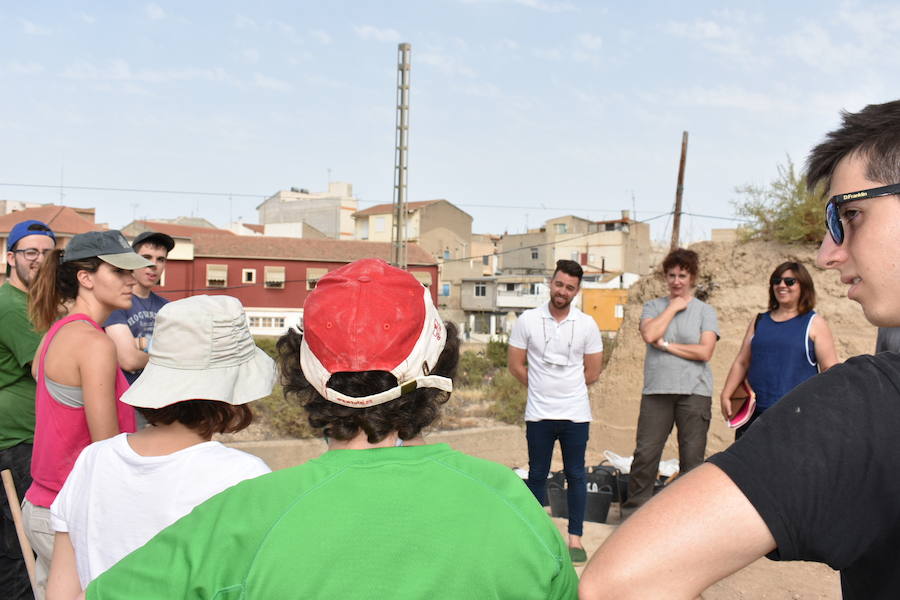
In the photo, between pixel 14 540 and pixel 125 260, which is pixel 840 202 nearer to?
pixel 125 260

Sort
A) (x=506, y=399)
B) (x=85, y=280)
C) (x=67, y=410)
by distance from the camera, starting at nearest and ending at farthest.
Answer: (x=67, y=410) < (x=85, y=280) < (x=506, y=399)

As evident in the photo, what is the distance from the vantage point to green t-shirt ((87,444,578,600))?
46.1 inches

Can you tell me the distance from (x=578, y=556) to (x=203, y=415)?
11.3 ft

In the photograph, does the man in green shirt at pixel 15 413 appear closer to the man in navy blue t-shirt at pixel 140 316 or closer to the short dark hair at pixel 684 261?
the man in navy blue t-shirt at pixel 140 316

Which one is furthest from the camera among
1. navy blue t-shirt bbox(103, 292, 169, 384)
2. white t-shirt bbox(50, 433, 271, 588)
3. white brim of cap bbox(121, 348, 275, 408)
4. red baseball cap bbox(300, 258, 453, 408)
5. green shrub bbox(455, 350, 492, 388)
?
green shrub bbox(455, 350, 492, 388)

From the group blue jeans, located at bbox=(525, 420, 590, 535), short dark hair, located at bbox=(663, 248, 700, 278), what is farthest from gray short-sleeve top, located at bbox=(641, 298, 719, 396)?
blue jeans, located at bbox=(525, 420, 590, 535)

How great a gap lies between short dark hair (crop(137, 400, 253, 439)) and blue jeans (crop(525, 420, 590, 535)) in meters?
3.12

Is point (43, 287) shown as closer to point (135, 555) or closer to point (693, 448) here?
point (135, 555)

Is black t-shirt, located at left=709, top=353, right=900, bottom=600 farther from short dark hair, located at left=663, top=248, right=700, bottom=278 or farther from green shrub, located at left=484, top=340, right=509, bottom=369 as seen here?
green shrub, located at left=484, top=340, right=509, bottom=369

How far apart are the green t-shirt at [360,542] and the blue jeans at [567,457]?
3.74 meters

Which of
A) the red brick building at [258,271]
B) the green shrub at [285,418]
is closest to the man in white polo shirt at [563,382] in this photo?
the green shrub at [285,418]

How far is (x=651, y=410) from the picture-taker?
5559 mm

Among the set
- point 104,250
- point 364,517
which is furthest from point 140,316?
point 364,517

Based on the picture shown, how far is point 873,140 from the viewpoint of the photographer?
1.19 meters
